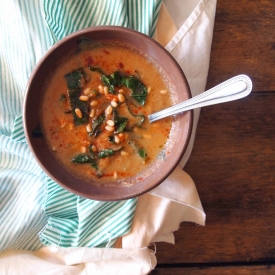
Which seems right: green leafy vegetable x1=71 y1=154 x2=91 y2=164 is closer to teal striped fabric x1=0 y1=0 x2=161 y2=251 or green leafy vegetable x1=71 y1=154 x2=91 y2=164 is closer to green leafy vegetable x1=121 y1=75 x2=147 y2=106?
teal striped fabric x1=0 y1=0 x2=161 y2=251

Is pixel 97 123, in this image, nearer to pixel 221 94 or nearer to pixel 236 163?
pixel 221 94

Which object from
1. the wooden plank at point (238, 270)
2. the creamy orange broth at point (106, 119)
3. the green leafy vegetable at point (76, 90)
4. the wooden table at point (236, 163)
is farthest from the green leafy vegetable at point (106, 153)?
the wooden plank at point (238, 270)

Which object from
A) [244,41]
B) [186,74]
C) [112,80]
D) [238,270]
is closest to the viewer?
[112,80]

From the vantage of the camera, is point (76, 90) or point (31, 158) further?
point (31, 158)

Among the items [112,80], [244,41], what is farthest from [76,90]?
[244,41]

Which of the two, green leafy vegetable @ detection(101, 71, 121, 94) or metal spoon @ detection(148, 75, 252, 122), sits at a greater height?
green leafy vegetable @ detection(101, 71, 121, 94)

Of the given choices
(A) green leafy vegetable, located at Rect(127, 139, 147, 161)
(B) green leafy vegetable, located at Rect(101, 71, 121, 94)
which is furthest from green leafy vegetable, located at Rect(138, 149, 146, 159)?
(B) green leafy vegetable, located at Rect(101, 71, 121, 94)

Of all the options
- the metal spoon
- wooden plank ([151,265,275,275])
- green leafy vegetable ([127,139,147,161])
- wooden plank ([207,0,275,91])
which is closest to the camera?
the metal spoon
